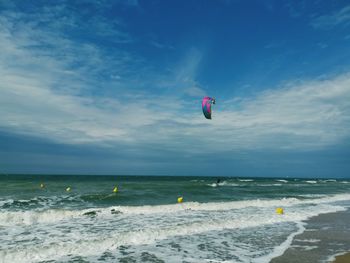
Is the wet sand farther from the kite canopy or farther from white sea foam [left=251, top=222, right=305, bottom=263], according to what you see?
the kite canopy

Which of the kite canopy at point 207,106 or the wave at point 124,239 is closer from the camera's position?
the wave at point 124,239

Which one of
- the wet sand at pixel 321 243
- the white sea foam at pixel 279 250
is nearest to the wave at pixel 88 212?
the wet sand at pixel 321 243

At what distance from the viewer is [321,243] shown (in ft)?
35.4

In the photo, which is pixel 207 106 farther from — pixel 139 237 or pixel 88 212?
pixel 139 237

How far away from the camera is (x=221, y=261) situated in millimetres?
8797

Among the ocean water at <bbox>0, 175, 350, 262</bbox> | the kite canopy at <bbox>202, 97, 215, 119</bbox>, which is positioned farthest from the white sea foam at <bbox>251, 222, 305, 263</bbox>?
the kite canopy at <bbox>202, 97, 215, 119</bbox>

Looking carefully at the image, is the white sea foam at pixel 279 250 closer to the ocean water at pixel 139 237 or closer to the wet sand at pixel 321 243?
the ocean water at pixel 139 237

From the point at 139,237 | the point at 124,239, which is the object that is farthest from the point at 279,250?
the point at 124,239

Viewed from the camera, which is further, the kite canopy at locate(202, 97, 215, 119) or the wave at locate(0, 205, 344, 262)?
the kite canopy at locate(202, 97, 215, 119)

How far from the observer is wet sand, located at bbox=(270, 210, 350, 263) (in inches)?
352

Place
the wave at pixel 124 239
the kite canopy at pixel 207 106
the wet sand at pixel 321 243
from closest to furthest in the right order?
the wet sand at pixel 321 243 < the wave at pixel 124 239 < the kite canopy at pixel 207 106

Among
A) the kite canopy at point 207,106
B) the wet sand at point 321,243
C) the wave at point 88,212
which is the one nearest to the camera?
the wet sand at point 321,243

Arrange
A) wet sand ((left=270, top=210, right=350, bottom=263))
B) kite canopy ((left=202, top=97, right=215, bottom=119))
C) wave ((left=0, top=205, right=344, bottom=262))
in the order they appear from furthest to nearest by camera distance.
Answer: kite canopy ((left=202, top=97, right=215, bottom=119)), wave ((left=0, top=205, right=344, bottom=262)), wet sand ((left=270, top=210, right=350, bottom=263))

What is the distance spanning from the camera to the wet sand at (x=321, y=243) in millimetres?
8930
